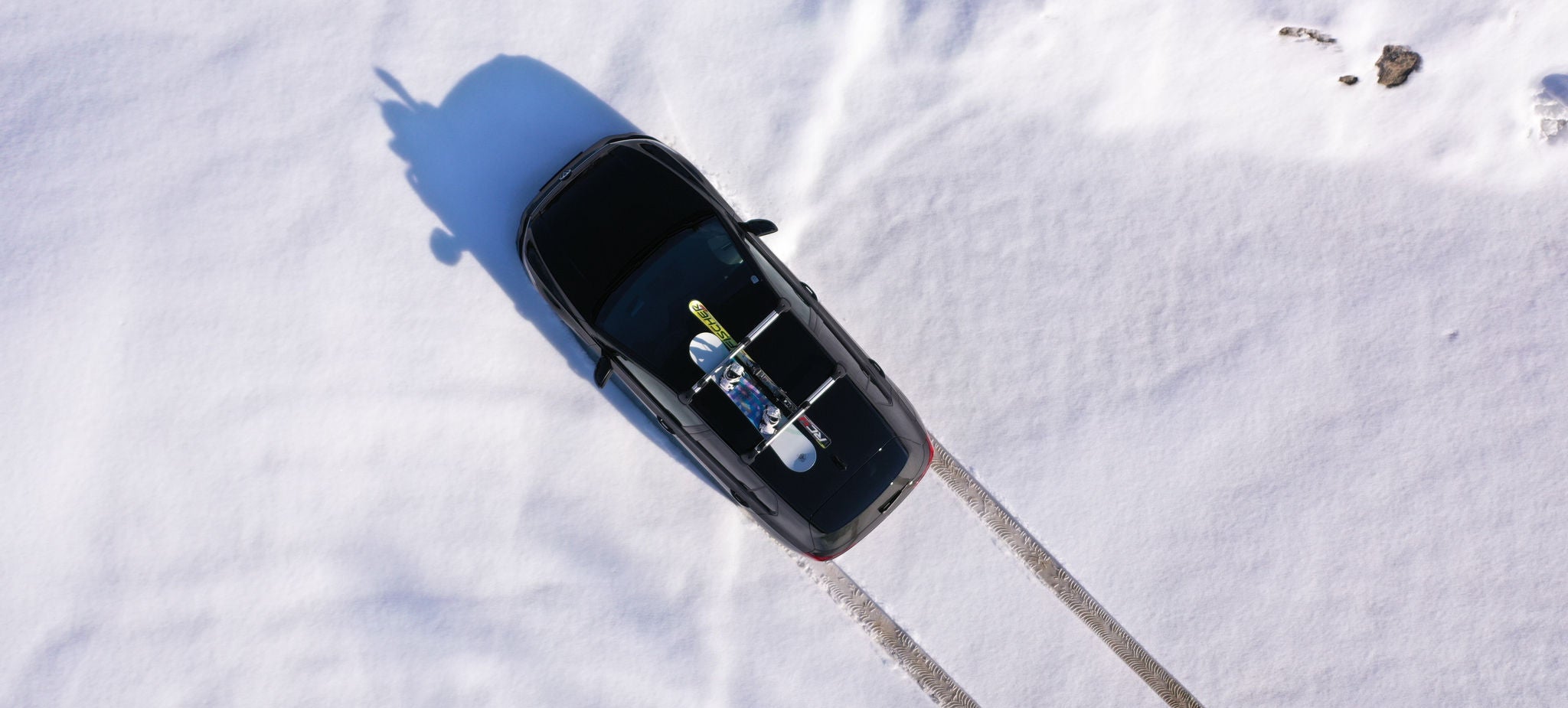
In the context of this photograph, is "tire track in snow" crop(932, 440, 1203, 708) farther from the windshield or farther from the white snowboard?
the windshield

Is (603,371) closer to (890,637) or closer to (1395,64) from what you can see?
(890,637)

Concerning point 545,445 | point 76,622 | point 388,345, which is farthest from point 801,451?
point 76,622

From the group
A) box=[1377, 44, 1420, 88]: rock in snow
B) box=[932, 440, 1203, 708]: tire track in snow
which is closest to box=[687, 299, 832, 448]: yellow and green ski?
box=[932, 440, 1203, 708]: tire track in snow

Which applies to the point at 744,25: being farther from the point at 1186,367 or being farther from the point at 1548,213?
the point at 1548,213

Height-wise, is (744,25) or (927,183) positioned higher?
(744,25)

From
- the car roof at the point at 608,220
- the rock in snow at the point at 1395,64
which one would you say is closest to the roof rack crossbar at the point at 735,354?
the car roof at the point at 608,220

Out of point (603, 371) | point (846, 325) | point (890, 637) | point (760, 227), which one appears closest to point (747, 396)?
point (603, 371)

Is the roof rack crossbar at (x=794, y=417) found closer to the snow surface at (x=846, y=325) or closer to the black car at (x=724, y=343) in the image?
the black car at (x=724, y=343)
